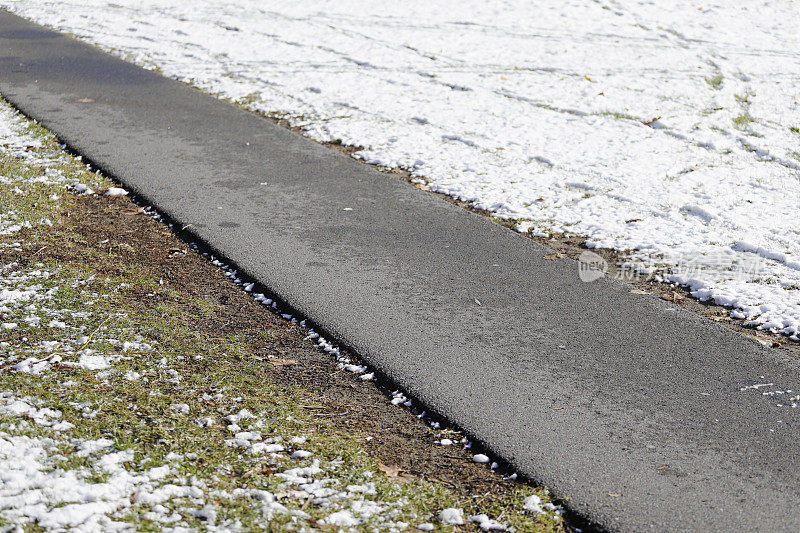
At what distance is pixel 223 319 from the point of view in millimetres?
4156

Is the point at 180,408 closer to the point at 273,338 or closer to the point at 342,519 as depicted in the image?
the point at 273,338

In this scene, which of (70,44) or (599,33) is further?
(599,33)

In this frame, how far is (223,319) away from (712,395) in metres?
2.61

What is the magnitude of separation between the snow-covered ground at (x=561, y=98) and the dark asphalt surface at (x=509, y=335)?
2.01 feet

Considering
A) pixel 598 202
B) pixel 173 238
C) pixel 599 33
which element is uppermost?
pixel 599 33

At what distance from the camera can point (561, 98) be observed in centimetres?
936

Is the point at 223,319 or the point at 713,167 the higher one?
the point at 713,167

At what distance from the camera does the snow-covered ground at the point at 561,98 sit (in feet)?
18.2

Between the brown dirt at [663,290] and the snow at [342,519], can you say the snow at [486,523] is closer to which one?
the snow at [342,519]

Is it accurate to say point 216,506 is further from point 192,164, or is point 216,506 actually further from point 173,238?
point 192,164

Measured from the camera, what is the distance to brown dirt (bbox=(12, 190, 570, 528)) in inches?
121

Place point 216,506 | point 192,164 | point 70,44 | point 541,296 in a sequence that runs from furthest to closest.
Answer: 1. point 70,44
2. point 192,164
3. point 541,296
4. point 216,506

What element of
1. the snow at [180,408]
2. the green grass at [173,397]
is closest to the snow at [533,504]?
the green grass at [173,397]

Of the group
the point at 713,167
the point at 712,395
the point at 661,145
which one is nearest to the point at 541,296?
the point at 712,395
